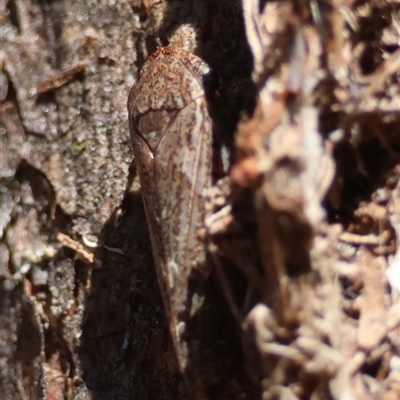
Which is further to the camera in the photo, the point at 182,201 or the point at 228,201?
the point at 182,201

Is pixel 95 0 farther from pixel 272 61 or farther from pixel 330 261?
pixel 330 261

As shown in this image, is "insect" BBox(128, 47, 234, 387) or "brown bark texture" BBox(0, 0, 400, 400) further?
"insect" BBox(128, 47, 234, 387)

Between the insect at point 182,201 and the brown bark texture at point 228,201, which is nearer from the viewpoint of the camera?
the brown bark texture at point 228,201
